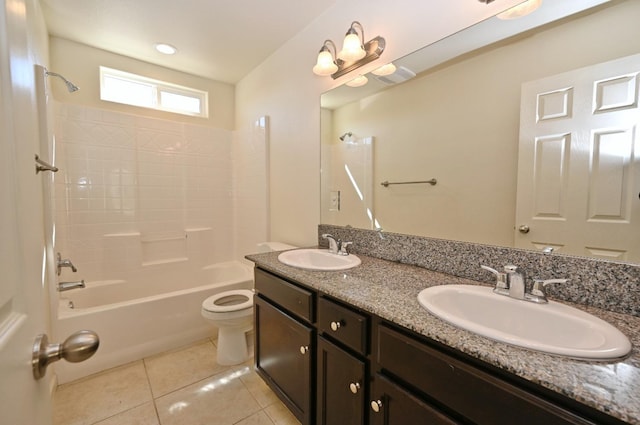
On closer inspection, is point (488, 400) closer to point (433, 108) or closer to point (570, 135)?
point (570, 135)

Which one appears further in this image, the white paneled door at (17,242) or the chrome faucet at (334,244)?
the chrome faucet at (334,244)

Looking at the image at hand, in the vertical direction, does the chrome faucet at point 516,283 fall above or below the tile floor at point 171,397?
above

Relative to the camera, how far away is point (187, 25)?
2059 millimetres

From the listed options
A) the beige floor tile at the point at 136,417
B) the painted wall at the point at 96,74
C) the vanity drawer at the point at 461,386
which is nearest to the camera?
the vanity drawer at the point at 461,386

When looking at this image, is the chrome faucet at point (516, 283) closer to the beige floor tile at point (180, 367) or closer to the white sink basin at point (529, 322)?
the white sink basin at point (529, 322)

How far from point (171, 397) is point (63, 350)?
1.57 meters

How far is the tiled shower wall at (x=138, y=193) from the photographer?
2.37m

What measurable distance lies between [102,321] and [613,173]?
2793 mm

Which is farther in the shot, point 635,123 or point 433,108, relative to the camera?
point 433,108

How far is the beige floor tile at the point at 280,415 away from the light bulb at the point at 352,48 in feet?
6.76

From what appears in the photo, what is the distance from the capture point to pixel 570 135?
3.25 ft

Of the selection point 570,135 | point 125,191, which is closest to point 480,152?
point 570,135

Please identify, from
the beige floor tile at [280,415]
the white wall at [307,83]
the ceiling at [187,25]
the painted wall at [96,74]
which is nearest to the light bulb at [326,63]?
the white wall at [307,83]

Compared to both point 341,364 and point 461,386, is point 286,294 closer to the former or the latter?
point 341,364
